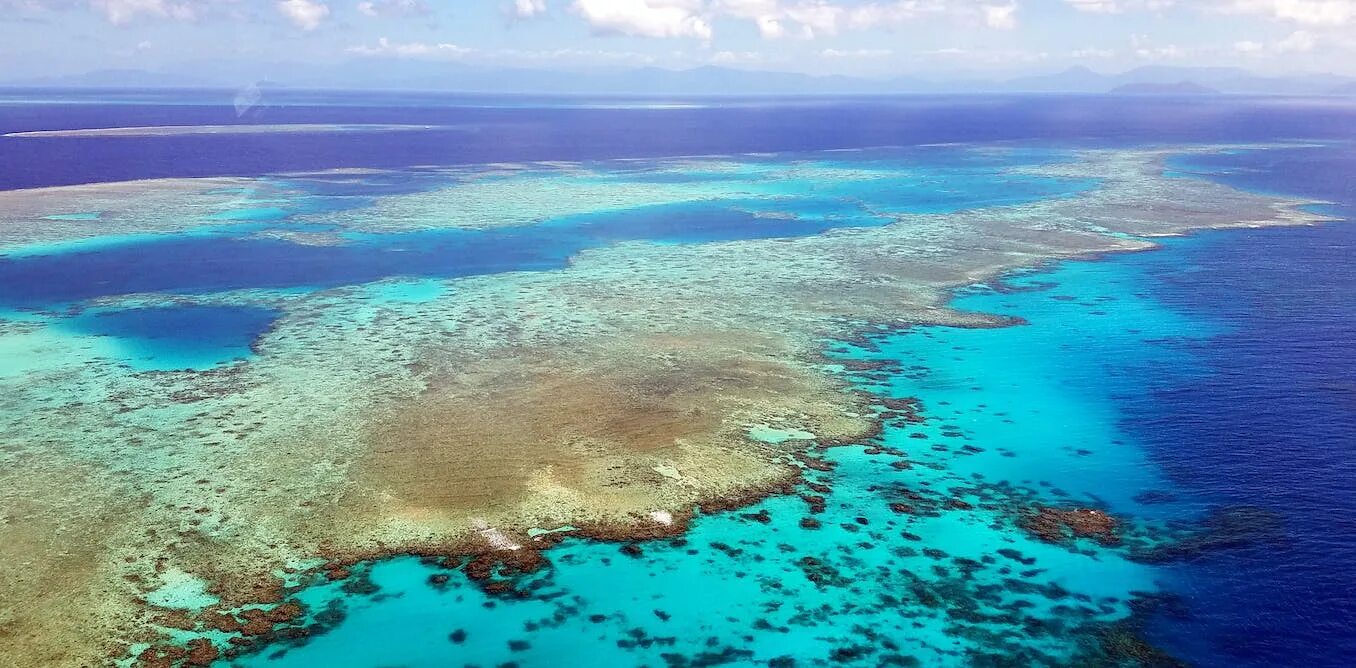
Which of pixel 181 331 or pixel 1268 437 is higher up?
pixel 1268 437

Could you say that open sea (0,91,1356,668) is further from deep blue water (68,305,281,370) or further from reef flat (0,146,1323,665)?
reef flat (0,146,1323,665)

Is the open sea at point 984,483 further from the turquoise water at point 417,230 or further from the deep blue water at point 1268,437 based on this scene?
the turquoise water at point 417,230

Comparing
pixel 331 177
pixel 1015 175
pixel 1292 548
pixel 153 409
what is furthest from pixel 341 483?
pixel 1015 175

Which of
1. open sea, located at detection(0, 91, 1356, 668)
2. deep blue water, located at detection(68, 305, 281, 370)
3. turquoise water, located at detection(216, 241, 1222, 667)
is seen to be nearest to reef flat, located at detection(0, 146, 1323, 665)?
deep blue water, located at detection(68, 305, 281, 370)

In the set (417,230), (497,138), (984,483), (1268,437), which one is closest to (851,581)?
(984,483)

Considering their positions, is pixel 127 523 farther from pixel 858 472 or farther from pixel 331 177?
pixel 331 177

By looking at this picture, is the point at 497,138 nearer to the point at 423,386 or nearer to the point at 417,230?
the point at 417,230
